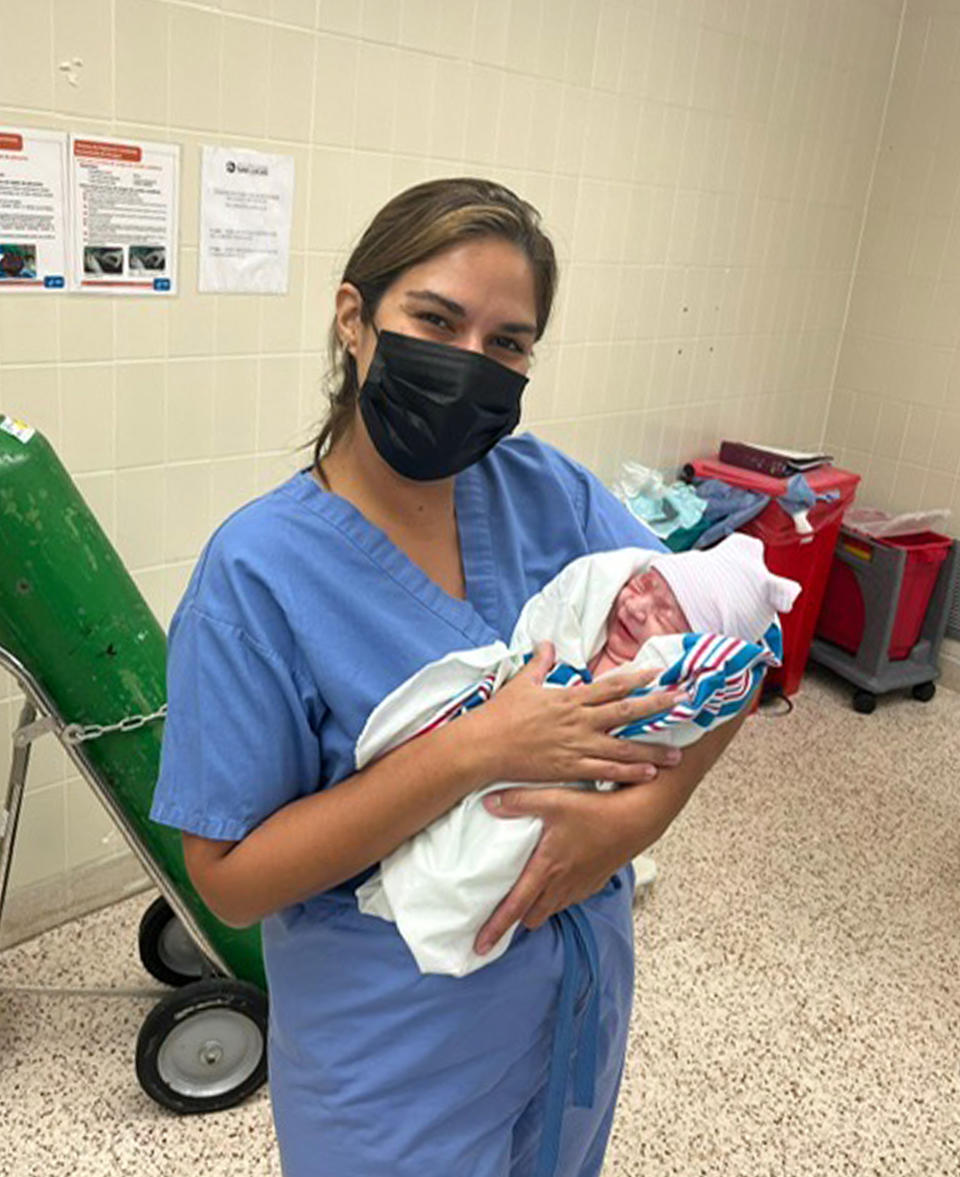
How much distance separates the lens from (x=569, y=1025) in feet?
3.48

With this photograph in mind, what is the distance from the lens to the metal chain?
1.74m

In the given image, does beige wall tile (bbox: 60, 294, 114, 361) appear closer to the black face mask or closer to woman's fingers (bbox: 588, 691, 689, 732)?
the black face mask

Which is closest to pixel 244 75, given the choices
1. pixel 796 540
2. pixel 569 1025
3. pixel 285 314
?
pixel 285 314

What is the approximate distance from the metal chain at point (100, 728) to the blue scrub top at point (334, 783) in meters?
0.76

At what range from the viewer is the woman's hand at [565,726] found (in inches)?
36.5

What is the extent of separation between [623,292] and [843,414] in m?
1.38

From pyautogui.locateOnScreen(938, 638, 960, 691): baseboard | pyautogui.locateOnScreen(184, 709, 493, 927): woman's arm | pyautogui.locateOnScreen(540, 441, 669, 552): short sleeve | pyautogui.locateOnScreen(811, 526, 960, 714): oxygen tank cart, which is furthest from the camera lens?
pyautogui.locateOnScreen(938, 638, 960, 691): baseboard

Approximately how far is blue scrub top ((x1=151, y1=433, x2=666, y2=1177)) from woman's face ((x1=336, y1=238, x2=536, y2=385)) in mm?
167

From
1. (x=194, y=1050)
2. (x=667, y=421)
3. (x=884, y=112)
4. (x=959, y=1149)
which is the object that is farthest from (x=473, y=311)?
(x=884, y=112)

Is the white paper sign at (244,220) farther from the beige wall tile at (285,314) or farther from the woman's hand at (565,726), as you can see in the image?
the woman's hand at (565,726)

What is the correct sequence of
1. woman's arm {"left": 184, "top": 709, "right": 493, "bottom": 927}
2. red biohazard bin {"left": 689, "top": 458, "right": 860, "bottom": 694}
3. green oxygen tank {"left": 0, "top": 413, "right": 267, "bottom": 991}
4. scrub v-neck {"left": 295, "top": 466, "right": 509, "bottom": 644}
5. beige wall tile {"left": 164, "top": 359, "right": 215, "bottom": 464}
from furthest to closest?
red biohazard bin {"left": 689, "top": 458, "right": 860, "bottom": 694} < beige wall tile {"left": 164, "top": 359, "right": 215, "bottom": 464} < green oxygen tank {"left": 0, "top": 413, "right": 267, "bottom": 991} < scrub v-neck {"left": 295, "top": 466, "right": 509, "bottom": 644} < woman's arm {"left": 184, "top": 709, "right": 493, "bottom": 927}

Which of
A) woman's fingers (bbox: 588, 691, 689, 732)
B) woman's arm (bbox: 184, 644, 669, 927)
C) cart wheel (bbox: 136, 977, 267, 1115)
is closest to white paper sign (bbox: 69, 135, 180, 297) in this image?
cart wheel (bbox: 136, 977, 267, 1115)

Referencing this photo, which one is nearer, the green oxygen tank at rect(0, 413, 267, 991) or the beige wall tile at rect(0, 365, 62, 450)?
the green oxygen tank at rect(0, 413, 267, 991)

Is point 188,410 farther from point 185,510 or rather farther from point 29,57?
point 29,57
